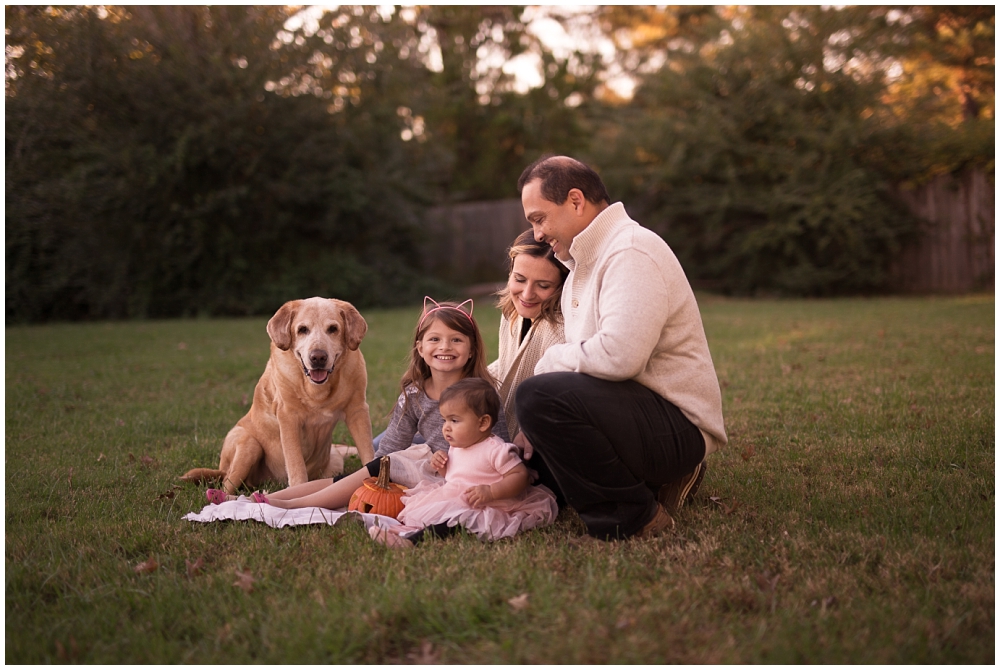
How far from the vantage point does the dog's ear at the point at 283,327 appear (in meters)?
4.20

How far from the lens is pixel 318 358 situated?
407 centimetres

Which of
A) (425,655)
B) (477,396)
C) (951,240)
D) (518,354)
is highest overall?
(951,240)

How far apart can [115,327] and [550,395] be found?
1232 cm

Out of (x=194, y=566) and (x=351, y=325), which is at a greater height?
(x=351, y=325)

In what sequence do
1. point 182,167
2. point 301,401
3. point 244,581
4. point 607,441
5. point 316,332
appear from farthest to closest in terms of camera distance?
point 182,167 → point 301,401 → point 316,332 → point 607,441 → point 244,581

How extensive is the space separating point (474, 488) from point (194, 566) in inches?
47.1

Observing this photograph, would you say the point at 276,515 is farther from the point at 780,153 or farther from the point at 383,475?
the point at 780,153

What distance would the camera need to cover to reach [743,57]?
637 inches

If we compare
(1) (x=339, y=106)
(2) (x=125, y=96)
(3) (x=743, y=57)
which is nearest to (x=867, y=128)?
(3) (x=743, y=57)

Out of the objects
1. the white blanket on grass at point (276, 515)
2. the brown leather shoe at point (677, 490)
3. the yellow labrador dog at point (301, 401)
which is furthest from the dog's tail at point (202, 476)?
the brown leather shoe at point (677, 490)

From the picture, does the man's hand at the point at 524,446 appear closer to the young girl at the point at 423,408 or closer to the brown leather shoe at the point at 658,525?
the young girl at the point at 423,408

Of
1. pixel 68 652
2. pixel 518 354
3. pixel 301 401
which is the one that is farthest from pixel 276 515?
pixel 518 354

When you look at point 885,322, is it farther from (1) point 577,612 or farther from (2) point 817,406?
(1) point 577,612

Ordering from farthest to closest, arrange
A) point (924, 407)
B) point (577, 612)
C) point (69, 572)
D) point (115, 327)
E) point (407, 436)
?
point (115, 327) < point (924, 407) < point (407, 436) < point (69, 572) < point (577, 612)
